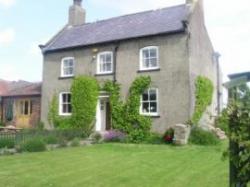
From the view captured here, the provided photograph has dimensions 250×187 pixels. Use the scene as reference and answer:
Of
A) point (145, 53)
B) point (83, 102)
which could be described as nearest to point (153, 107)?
point (145, 53)

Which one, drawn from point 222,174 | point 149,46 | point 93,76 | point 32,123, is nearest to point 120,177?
point 222,174

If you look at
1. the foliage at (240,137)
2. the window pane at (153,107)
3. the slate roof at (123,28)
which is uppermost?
the slate roof at (123,28)

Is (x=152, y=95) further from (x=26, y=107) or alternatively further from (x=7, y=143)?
(x=26, y=107)

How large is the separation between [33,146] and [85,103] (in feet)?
29.2

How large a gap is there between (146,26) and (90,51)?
15.3 ft

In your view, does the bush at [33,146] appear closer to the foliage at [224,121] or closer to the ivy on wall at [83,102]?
the ivy on wall at [83,102]

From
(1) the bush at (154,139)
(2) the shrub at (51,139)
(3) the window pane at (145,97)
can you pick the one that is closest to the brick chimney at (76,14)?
(3) the window pane at (145,97)

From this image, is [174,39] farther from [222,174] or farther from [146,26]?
[222,174]

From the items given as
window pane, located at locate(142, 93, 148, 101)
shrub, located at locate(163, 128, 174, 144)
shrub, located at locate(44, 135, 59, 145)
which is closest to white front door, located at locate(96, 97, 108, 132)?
window pane, located at locate(142, 93, 148, 101)

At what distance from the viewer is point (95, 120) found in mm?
25422

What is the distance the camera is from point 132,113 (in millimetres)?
23094

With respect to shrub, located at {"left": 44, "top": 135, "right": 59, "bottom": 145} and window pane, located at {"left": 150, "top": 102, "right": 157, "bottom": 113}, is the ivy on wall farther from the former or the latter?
shrub, located at {"left": 44, "top": 135, "right": 59, "bottom": 145}

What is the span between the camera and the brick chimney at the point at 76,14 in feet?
100

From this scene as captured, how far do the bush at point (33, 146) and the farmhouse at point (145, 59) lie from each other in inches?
321
